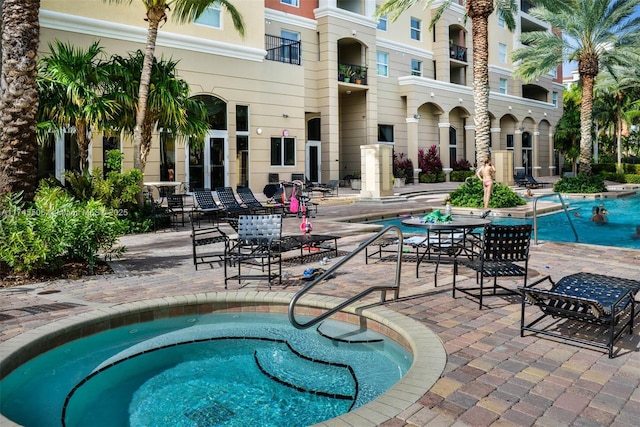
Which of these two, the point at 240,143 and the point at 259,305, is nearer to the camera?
the point at 259,305

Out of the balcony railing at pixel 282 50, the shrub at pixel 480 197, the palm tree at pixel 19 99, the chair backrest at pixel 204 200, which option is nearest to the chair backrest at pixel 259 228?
the palm tree at pixel 19 99

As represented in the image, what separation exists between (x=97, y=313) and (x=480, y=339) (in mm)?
4121

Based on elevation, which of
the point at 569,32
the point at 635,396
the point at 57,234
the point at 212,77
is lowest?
the point at 635,396

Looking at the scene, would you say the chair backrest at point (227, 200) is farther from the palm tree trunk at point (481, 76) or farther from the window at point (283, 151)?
the palm tree trunk at point (481, 76)

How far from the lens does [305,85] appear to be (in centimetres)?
2877

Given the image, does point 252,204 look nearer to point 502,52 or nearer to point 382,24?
point 382,24

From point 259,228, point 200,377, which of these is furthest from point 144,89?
point 200,377

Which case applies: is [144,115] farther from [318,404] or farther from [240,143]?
[318,404]

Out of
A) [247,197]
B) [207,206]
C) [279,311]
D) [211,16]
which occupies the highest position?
[211,16]

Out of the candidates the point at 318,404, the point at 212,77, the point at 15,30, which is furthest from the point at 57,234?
the point at 212,77

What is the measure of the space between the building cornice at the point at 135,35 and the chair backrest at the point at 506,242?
57.5 feet

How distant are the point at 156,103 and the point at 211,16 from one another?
9.58m

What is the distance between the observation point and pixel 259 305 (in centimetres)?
642

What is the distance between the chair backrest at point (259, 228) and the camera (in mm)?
8102
